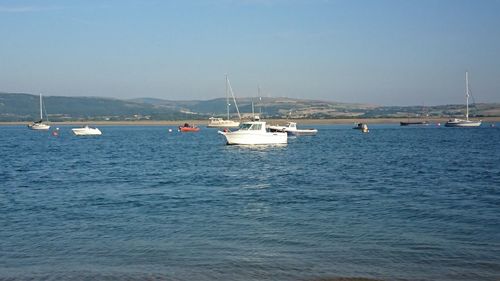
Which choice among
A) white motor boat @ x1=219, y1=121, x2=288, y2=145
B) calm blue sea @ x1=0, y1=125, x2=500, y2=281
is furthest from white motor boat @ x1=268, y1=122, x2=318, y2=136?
calm blue sea @ x1=0, y1=125, x2=500, y2=281

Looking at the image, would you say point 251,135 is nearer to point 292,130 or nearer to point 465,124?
point 292,130

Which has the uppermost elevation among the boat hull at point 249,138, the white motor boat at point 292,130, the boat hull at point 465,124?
the boat hull at point 249,138

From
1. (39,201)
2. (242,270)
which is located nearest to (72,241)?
(242,270)

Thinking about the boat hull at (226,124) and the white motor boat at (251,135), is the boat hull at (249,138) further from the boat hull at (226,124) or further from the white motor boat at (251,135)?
the boat hull at (226,124)

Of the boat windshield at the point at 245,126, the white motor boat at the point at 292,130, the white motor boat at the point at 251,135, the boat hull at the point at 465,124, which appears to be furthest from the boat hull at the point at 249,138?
the boat hull at the point at 465,124

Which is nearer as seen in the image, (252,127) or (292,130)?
(252,127)

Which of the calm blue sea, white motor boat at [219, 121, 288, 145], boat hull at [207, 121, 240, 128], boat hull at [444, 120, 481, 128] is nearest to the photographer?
the calm blue sea

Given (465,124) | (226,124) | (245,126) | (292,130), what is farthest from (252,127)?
(226,124)

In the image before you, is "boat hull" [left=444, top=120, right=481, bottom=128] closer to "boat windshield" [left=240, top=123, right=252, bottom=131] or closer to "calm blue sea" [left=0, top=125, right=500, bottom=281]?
"boat windshield" [left=240, top=123, right=252, bottom=131]

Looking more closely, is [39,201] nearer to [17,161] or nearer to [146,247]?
[146,247]

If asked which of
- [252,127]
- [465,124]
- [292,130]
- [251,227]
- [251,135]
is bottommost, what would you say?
[465,124]

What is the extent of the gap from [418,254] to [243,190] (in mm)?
14711

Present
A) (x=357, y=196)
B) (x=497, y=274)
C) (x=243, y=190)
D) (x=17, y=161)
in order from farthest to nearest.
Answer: (x=17, y=161)
(x=243, y=190)
(x=357, y=196)
(x=497, y=274)

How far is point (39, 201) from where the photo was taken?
25.9m
